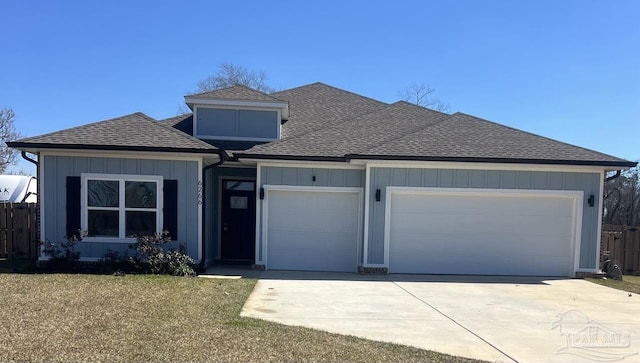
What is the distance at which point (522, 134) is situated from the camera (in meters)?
12.0

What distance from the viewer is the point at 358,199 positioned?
10961 mm

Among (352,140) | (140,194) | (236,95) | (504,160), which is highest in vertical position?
(236,95)

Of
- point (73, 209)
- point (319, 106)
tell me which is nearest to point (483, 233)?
point (319, 106)

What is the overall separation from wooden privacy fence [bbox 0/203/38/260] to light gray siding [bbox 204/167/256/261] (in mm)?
5056

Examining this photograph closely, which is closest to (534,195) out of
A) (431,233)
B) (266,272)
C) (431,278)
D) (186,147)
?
(431,233)

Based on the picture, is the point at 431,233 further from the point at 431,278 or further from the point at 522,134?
the point at 522,134

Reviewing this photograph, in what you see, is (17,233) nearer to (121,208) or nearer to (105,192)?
(105,192)

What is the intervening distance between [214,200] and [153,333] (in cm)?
693

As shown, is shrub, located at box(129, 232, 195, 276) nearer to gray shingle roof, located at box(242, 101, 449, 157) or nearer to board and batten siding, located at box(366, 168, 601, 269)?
gray shingle roof, located at box(242, 101, 449, 157)

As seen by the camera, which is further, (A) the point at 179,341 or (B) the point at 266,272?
(B) the point at 266,272

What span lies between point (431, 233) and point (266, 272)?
4376 millimetres

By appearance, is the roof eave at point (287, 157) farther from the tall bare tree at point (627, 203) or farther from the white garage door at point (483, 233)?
the tall bare tree at point (627, 203)

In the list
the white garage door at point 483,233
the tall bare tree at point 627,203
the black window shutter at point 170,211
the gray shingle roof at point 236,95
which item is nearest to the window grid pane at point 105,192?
the black window shutter at point 170,211

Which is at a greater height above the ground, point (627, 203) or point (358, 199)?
point (358, 199)
